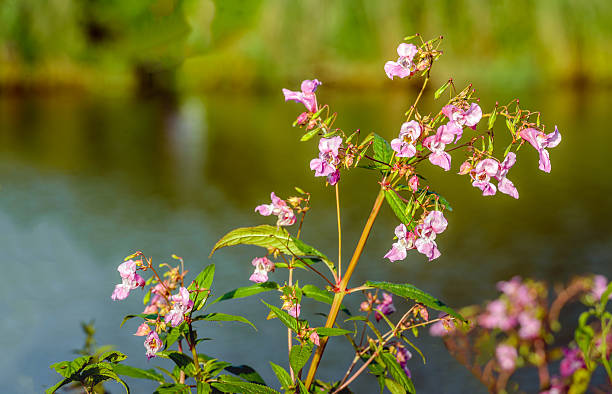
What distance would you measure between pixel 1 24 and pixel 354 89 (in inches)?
175

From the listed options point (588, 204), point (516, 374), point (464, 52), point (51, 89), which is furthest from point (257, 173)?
point (51, 89)

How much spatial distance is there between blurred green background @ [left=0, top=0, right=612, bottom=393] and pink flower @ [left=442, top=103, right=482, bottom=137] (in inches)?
42.3

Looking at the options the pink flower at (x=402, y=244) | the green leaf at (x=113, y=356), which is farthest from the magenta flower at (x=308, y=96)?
the green leaf at (x=113, y=356)

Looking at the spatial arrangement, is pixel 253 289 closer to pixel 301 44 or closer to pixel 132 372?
pixel 132 372

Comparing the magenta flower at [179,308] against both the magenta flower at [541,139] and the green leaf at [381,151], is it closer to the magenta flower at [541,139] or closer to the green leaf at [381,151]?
the green leaf at [381,151]

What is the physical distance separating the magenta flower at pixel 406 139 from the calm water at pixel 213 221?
1070mm

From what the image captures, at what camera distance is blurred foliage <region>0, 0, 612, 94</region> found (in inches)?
307

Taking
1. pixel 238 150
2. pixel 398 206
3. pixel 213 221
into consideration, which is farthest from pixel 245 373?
pixel 238 150

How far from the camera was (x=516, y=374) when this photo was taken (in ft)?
6.02

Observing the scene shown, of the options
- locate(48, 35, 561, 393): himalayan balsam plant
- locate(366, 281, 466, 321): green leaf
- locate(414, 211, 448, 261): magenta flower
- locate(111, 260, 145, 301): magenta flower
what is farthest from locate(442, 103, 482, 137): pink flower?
locate(111, 260, 145, 301): magenta flower

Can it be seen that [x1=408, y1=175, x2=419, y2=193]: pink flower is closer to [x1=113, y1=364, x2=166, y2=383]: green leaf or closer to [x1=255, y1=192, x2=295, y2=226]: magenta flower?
[x1=255, y1=192, x2=295, y2=226]: magenta flower

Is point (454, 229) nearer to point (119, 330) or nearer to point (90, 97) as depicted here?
point (119, 330)

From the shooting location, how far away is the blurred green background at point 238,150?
2.42m

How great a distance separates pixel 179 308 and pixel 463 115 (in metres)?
0.46
